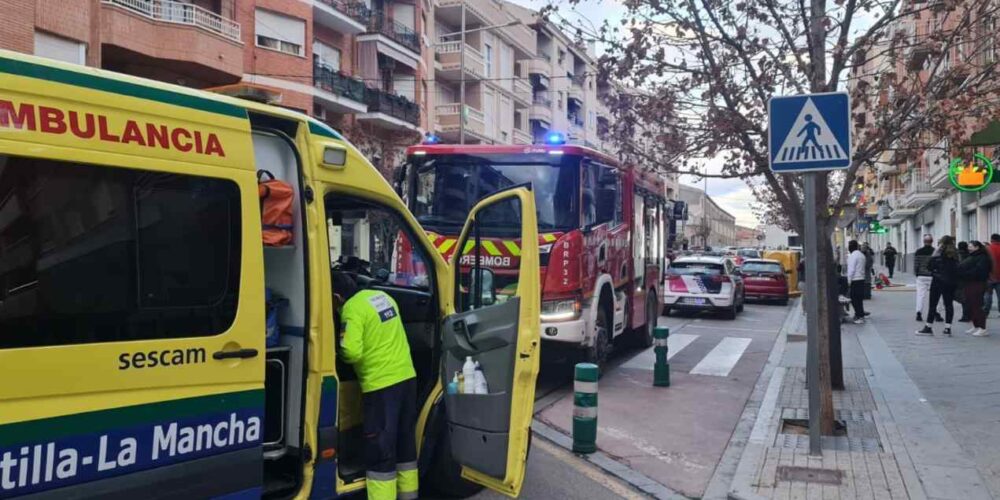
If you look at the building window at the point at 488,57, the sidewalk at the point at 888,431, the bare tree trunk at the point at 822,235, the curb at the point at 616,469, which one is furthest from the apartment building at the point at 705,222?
the curb at the point at 616,469

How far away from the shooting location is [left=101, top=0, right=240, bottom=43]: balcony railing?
20.0 m

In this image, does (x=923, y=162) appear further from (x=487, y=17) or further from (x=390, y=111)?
(x=487, y=17)

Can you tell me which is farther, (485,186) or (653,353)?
(653,353)

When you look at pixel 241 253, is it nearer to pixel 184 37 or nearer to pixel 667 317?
pixel 667 317

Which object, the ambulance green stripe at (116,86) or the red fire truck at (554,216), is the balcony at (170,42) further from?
the ambulance green stripe at (116,86)

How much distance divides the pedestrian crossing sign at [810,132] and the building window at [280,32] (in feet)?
72.3

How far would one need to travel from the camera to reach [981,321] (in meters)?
12.6

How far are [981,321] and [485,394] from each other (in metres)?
11.5

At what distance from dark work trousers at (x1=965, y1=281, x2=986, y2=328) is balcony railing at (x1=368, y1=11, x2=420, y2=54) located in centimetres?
2385

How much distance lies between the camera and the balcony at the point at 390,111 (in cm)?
3012

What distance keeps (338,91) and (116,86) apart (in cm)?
2554

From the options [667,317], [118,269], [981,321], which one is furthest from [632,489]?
[667,317]

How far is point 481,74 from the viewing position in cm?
3919

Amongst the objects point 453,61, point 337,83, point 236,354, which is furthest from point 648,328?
point 453,61
